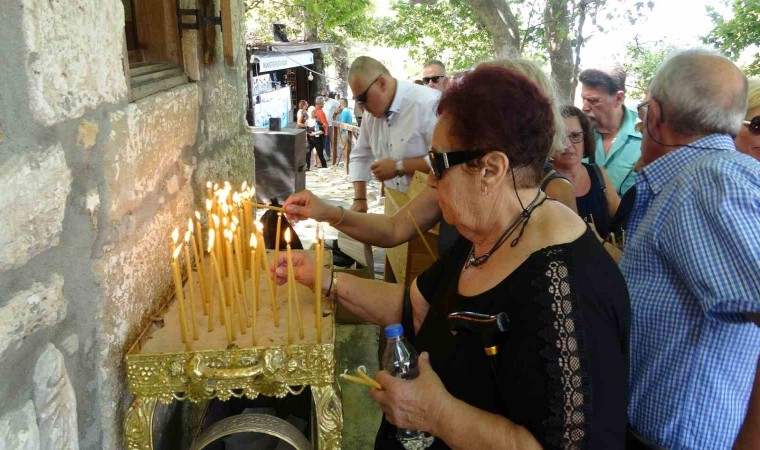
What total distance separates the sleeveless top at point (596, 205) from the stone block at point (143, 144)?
1.90m

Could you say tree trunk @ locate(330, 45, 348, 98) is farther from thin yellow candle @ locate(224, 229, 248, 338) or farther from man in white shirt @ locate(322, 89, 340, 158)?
thin yellow candle @ locate(224, 229, 248, 338)

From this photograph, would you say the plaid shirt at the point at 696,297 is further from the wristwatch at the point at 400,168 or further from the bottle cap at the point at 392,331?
the wristwatch at the point at 400,168

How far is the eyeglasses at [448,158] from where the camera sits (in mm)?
1371

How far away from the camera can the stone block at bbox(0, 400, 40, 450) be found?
1.00 meters

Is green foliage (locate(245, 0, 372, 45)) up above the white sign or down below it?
above

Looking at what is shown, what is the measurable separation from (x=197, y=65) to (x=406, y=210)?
1.16m

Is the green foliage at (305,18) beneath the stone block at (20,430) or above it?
above

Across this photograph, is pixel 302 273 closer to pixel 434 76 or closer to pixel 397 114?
pixel 397 114

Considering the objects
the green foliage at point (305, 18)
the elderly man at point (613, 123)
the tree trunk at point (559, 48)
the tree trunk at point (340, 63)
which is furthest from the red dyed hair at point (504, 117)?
the tree trunk at point (340, 63)

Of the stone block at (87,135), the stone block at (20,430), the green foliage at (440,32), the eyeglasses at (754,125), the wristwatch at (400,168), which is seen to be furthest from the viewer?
the green foliage at (440,32)

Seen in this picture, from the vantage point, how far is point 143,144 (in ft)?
5.50

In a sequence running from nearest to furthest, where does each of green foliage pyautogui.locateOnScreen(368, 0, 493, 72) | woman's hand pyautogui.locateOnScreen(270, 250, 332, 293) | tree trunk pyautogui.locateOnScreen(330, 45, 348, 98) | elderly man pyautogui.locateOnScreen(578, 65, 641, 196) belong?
woman's hand pyautogui.locateOnScreen(270, 250, 332, 293) → elderly man pyautogui.locateOnScreen(578, 65, 641, 196) → green foliage pyautogui.locateOnScreen(368, 0, 493, 72) → tree trunk pyautogui.locateOnScreen(330, 45, 348, 98)

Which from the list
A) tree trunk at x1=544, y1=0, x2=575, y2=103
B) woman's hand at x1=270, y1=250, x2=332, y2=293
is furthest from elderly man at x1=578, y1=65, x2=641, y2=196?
tree trunk at x1=544, y1=0, x2=575, y2=103

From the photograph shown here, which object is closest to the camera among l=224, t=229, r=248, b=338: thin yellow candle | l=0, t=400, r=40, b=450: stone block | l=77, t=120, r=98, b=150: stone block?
l=0, t=400, r=40, b=450: stone block
